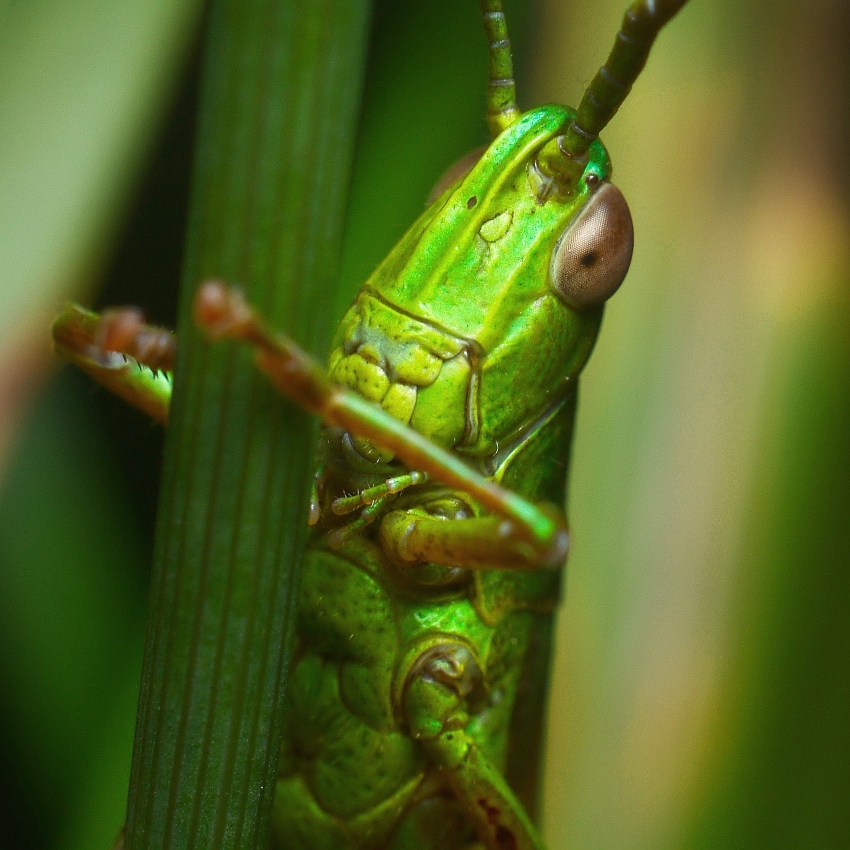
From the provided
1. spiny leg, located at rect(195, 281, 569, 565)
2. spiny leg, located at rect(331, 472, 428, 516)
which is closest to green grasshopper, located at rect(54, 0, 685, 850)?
spiny leg, located at rect(331, 472, 428, 516)

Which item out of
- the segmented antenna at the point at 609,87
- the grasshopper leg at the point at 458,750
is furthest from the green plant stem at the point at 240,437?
the grasshopper leg at the point at 458,750

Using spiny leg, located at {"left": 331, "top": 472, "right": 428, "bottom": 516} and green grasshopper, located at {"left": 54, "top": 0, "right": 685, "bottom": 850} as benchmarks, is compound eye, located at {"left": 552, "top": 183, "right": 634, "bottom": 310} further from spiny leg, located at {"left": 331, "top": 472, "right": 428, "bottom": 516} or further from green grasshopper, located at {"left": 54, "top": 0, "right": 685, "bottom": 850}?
spiny leg, located at {"left": 331, "top": 472, "right": 428, "bottom": 516}

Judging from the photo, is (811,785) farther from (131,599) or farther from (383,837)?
(131,599)

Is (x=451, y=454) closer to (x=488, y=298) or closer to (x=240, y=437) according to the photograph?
(x=488, y=298)

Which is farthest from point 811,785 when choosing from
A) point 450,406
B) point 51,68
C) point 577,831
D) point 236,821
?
point 51,68

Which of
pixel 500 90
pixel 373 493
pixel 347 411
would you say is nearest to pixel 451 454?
pixel 373 493

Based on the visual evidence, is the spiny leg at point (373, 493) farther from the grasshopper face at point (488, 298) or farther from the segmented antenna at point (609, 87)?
the segmented antenna at point (609, 87)

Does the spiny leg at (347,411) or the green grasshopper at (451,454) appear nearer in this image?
the spiny leg at (347,411)
